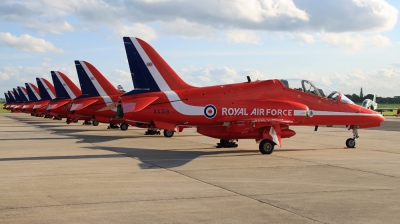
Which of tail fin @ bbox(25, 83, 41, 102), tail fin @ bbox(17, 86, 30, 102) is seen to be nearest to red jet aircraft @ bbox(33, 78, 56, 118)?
tail fin @ bbox(25, 83, 41, 102)

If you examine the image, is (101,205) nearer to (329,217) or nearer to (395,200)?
(329,217)

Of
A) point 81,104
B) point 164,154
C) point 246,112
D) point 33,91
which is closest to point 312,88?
point 246,112

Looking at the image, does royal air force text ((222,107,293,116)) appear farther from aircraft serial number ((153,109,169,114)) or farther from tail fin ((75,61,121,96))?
tail fin ((75,61,121,96))

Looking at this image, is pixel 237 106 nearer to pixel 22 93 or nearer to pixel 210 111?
pixel 210 111

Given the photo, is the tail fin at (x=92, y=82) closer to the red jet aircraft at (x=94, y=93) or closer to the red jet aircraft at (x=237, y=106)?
the red jet aircraft at (x=94, y=93)

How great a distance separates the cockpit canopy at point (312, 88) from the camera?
17.3m

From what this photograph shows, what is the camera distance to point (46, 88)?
51.5 m

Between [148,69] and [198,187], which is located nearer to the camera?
[198,187]

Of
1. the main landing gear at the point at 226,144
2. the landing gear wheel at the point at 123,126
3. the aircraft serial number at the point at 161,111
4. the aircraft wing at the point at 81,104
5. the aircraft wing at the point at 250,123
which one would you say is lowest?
the main landing gear at the point at 226,144

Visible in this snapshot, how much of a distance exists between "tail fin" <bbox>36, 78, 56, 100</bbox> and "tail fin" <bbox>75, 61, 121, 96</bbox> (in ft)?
73.1

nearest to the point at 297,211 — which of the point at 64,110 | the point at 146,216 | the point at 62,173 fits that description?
the point at 146,216

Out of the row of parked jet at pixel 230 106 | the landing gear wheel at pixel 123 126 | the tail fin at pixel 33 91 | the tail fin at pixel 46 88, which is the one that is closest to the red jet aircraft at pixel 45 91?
the tail fin at pixel 46 88

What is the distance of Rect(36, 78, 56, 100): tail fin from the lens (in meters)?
51.2

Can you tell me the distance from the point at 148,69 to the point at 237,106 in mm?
3915
